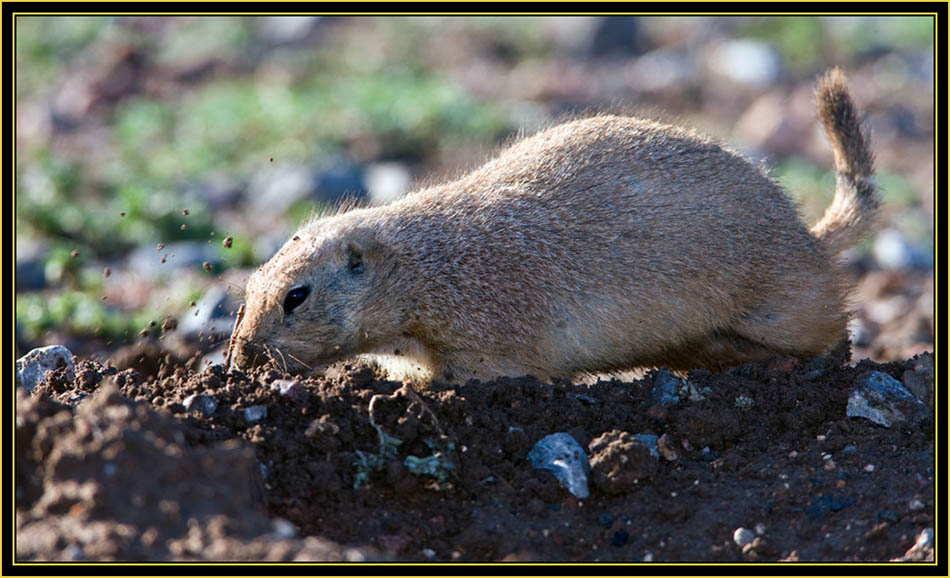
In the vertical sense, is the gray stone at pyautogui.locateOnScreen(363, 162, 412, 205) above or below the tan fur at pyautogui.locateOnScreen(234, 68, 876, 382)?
above

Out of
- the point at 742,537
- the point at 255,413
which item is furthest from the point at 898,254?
the point at 255,413

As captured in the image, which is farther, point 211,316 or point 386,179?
point 386,179

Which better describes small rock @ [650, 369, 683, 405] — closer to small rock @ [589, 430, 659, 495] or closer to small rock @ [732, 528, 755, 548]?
small rock @ [589, 430, 659, 495]

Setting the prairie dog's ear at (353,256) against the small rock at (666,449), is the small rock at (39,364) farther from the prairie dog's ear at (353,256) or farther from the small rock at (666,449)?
the small rock at (666,449)

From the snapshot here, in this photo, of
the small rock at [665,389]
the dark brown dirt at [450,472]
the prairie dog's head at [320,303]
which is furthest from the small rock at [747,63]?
the small rock at [665,389]

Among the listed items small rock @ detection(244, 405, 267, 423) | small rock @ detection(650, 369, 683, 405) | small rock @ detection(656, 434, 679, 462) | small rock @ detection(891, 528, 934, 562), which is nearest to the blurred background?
small rock @ detection(244, 405, 267, 423)

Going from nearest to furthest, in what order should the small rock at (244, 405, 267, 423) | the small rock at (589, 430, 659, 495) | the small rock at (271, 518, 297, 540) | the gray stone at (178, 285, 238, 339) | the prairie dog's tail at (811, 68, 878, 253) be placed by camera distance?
1. the small rock at (271, 518, 297, 540)
2. the small rock at (589, 430, 659, 495)
3. the small rock at (244, 405, 267, 423)
4. the prairie dog's tail at (811, 68, 878, 253)
5. the gray stone at (178, 285, 238, 339)

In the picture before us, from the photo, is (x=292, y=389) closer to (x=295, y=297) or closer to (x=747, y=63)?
(x=295, y=297)
